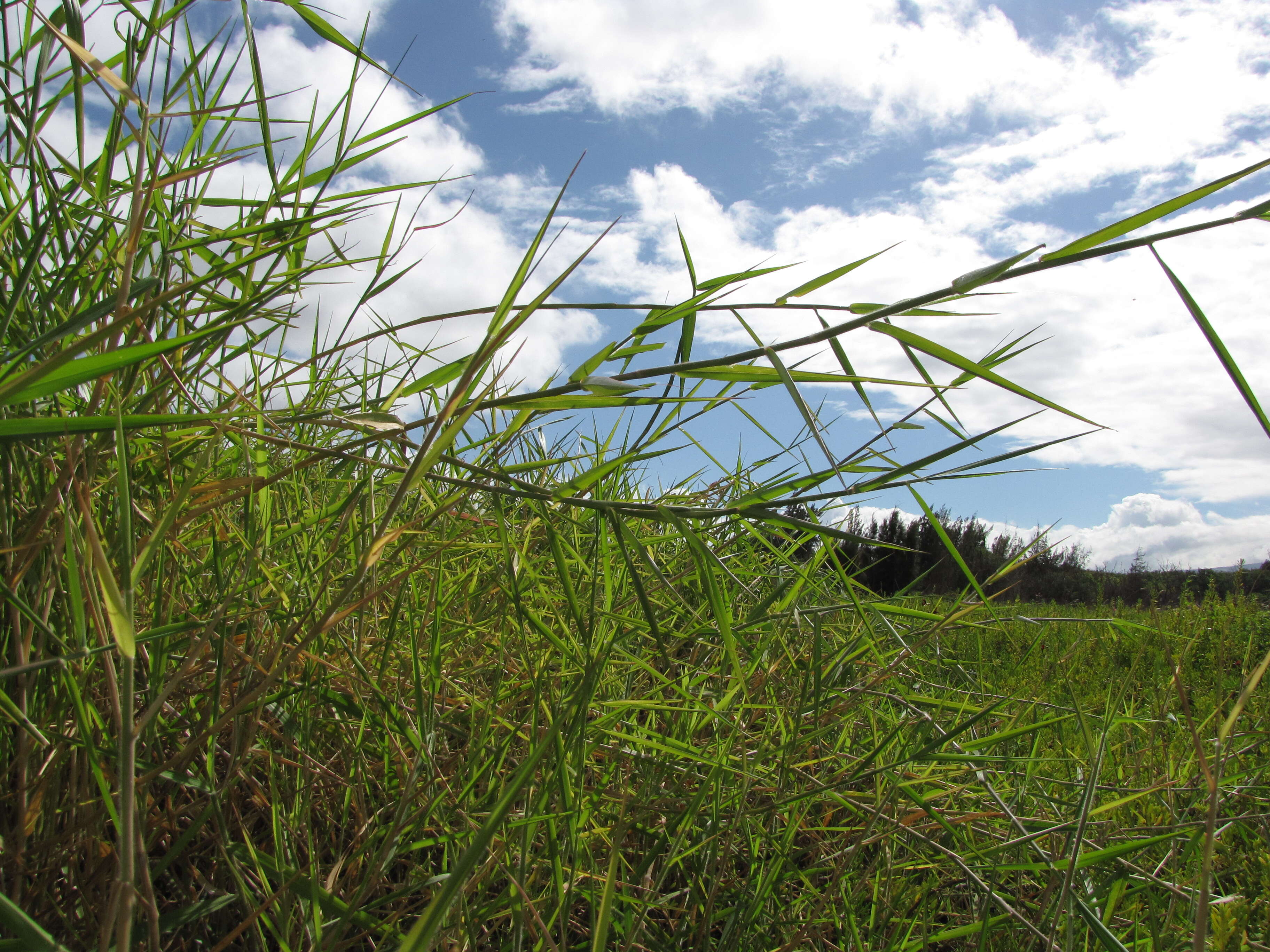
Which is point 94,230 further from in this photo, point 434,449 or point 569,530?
point 569,530

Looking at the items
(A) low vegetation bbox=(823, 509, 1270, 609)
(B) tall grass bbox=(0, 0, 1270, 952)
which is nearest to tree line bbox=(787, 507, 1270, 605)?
(A) low vegetation bbox=(823, 509, 1270, 609)

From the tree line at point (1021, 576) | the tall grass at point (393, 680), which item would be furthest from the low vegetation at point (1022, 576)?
the tall grass at point (393, 680)

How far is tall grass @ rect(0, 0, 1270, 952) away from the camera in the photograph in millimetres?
686

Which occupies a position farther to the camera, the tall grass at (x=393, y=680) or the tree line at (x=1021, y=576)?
the tree line at (x=1021, y=576)

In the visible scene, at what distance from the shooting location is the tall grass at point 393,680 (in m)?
0.69

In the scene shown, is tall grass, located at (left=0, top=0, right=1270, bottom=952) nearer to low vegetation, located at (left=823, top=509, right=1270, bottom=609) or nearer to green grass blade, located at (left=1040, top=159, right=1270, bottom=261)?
green grass blade, located at (left=1040, top=159, right=1270, bottom=261)

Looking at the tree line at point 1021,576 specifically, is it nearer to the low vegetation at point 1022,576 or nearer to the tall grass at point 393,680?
the low vegetation at point 1022,576

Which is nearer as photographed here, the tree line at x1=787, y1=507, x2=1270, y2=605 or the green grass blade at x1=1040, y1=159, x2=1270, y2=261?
the green grass blade at x1=1040, y1=159, x2=1270, y2=261

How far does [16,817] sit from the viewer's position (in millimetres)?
782

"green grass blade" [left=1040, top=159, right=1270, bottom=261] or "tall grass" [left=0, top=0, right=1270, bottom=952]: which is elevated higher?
"green grass blade" [left=1040, top=159, right=1270, bottom=261]

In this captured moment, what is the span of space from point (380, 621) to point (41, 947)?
775mm

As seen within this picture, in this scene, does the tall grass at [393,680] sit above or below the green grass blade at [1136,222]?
below

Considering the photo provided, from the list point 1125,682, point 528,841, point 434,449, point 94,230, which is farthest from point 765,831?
point 94,230

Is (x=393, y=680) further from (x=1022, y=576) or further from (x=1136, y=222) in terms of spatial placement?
(x=1022, y=576)
